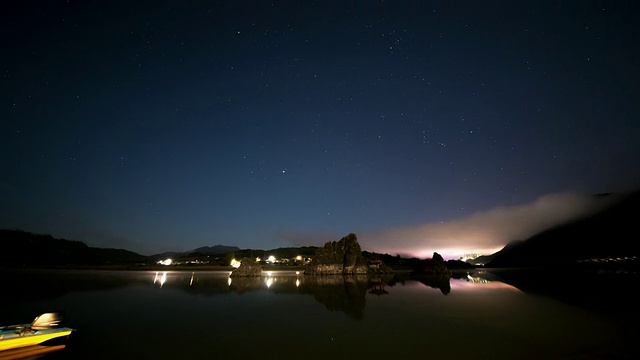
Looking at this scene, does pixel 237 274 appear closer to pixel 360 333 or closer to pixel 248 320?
pixel 248 320

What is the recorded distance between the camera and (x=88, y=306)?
3828 centimetres

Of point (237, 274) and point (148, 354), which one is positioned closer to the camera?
point (148, 354)

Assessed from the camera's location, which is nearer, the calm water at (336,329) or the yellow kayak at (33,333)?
the yellow kayak at (33,333)

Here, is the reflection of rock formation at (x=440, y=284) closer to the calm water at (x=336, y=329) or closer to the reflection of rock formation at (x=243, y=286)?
the calm water at (x=336, y=329)

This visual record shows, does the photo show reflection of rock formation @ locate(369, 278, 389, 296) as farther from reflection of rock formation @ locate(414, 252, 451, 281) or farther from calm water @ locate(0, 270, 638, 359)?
reflection of rock formation @ locate(414, 252, 451, 281)

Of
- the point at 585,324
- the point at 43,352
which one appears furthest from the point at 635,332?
the point at 43,352

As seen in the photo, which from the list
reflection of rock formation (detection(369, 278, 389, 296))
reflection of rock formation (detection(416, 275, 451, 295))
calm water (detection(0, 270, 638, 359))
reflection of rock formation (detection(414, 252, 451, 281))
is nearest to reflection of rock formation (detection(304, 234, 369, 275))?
reflection of rock formation (detection(414, 252, 451, 281))

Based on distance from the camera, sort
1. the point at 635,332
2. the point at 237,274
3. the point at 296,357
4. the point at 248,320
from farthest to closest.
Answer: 1. the point at 237,274
2. the point at 248,320
3. the point at 635,332
4. the point at 296,357

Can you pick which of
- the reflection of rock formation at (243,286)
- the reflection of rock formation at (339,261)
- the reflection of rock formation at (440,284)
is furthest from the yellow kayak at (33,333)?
the reflection of rock formation at (339,261)

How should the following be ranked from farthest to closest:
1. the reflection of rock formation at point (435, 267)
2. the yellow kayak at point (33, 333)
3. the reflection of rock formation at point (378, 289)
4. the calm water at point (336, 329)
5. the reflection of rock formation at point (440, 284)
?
1. the reflection of rock formation at point (435, 267)
2. the reflection of rock formation at point (440, 284)
3. the reflection of rock formation at point (378, 289)
4. the calm water at point (336, 329)
5. the yellow kayak at point (33, 333)

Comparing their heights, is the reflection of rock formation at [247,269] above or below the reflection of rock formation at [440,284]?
above

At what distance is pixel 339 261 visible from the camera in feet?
447

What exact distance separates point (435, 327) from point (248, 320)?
667 inches

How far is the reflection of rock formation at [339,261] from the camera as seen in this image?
132 metres
